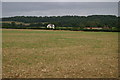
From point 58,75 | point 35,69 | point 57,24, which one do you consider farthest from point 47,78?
point 57,24

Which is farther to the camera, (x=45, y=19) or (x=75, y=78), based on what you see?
(x=45, y=19)

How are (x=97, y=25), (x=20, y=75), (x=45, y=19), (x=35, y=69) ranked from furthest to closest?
1. (x=45, y=19)
2. (x=97, y=25)
3. (x=35, y=69)
4. (x=20, y=75)

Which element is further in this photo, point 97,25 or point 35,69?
point 97,25

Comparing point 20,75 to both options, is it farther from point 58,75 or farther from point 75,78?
point 75,78

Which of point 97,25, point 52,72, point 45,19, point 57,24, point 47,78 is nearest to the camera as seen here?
point 47,78

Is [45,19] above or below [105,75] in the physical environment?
above

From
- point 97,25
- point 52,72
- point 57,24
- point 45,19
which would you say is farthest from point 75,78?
point 45,19

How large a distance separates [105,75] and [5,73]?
144 inches

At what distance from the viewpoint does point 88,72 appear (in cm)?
729

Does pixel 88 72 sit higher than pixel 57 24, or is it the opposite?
pixel 57 24

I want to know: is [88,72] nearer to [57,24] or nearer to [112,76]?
[112,76]

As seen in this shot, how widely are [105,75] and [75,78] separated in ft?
3.96

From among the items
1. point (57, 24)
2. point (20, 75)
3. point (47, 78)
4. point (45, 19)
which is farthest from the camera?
point (45, 19)

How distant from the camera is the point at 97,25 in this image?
9350cm
